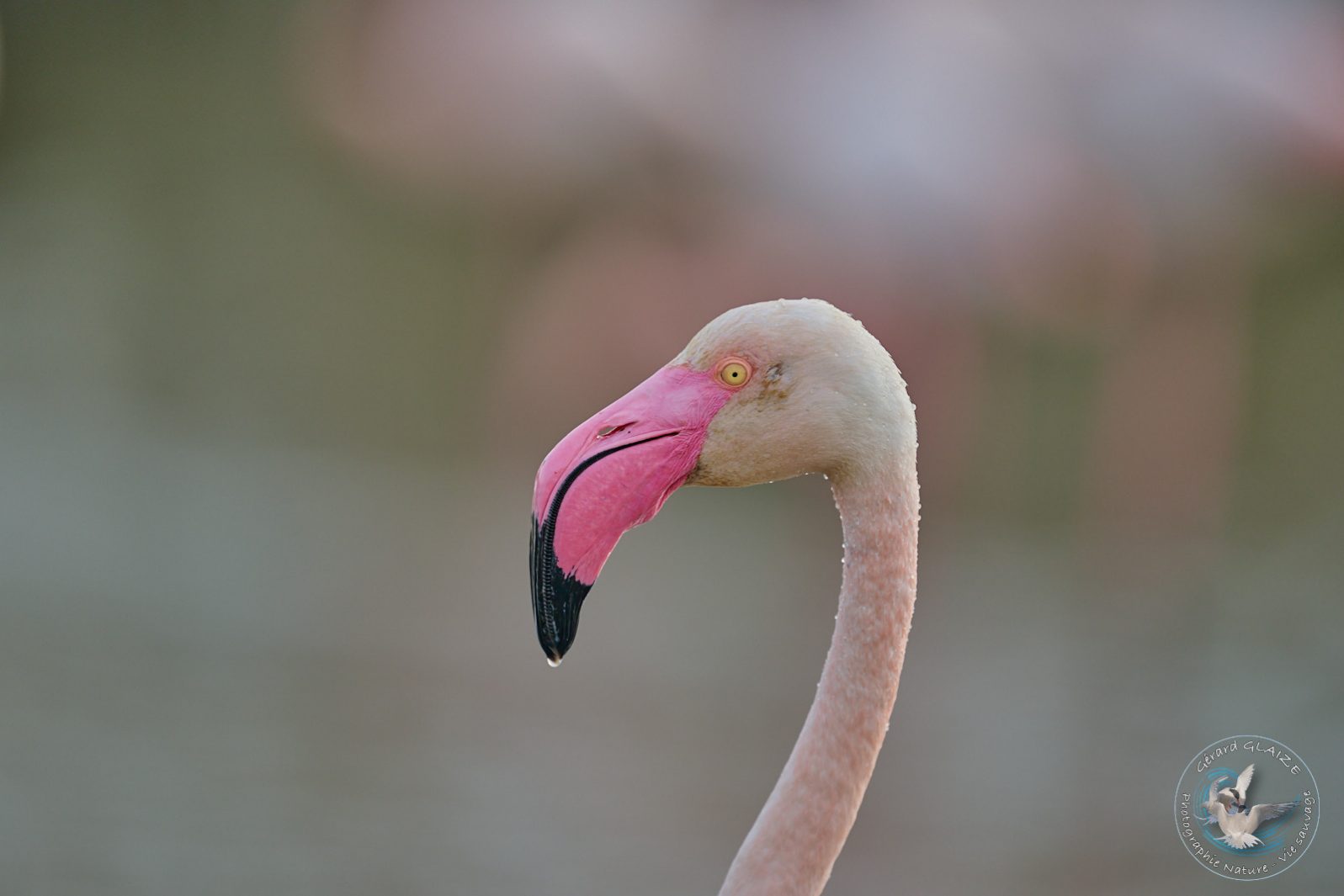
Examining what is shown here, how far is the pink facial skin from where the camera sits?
0.90 meters

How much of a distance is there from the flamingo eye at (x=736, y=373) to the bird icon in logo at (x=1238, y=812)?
1.20 m

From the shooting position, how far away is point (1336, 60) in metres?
3.45

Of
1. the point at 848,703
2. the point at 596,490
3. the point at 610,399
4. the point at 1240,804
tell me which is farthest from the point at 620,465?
the point at 610,399

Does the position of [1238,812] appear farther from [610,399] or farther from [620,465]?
[610,399]

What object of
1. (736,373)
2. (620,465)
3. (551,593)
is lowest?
(551,593)

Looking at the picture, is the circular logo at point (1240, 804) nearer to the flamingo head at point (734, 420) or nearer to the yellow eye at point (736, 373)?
the flamingo head at point (734, 420)

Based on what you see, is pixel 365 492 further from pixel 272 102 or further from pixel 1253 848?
pixel 1253 848

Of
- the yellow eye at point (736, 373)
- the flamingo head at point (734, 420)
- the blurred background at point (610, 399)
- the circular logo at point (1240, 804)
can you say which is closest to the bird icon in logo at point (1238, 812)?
the circular logo at point (1240, 804)

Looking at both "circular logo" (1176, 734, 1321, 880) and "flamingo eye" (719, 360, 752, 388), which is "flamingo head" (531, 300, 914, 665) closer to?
"flamingo eye" (719, 360, 752, 388)

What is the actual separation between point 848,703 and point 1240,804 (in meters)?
1.09

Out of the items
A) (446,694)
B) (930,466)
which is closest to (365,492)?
(446,694)

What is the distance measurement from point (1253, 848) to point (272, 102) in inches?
163

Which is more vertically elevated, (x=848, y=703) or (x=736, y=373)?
(x=736, y=373)

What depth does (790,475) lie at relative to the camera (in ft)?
3.09
